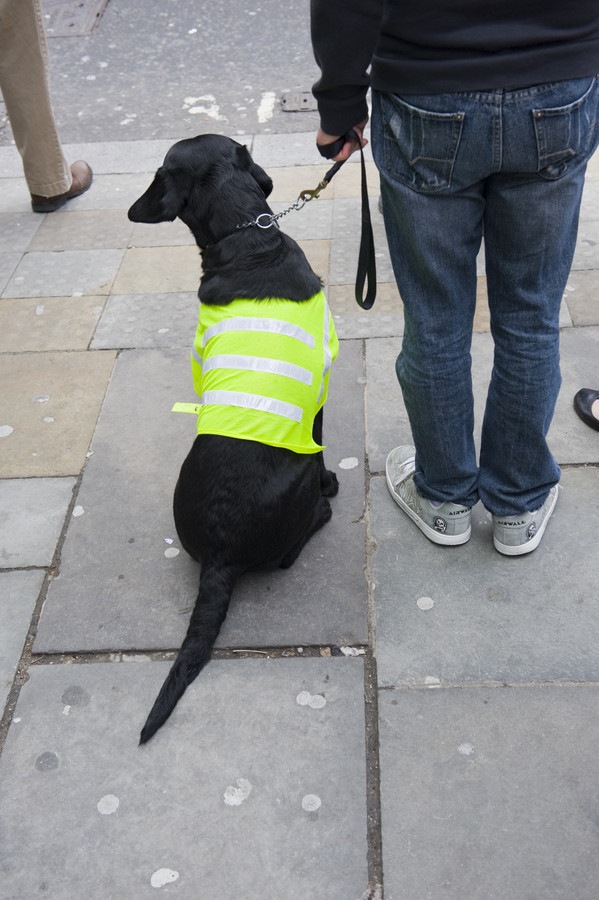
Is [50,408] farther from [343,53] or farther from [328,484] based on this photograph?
[343,53]

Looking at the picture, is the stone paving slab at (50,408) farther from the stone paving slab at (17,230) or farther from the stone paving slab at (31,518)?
the stone paving slab at (17,230)

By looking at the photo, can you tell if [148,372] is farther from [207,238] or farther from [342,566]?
[342,566]

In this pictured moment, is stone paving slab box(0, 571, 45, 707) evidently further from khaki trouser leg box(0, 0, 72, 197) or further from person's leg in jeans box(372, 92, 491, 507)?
khaki trouser leg box(0, 0, 72, 197)

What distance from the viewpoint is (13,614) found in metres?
2.60

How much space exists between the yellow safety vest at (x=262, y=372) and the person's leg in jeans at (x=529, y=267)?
53 centimetres

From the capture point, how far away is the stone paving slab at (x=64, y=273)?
424 centimetres

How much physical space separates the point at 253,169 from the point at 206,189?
20 centimetres

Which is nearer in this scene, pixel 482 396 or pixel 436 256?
pixel 436 256

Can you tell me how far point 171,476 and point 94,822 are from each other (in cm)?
129

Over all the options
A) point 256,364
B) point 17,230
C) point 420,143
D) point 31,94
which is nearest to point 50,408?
point 256,364

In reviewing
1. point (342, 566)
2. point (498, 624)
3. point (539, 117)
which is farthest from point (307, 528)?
point (539, 117)

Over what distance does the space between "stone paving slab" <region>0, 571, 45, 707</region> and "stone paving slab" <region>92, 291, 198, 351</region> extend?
1395 mm

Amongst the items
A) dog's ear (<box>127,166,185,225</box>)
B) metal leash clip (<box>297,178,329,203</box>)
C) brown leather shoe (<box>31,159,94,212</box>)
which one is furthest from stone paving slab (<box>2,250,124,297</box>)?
metal leash clip (<box>297,178,329,203</box>)

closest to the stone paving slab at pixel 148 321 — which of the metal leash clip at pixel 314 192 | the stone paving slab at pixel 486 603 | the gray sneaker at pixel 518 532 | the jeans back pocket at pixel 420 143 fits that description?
the metal leash clip at pixel 314 192
